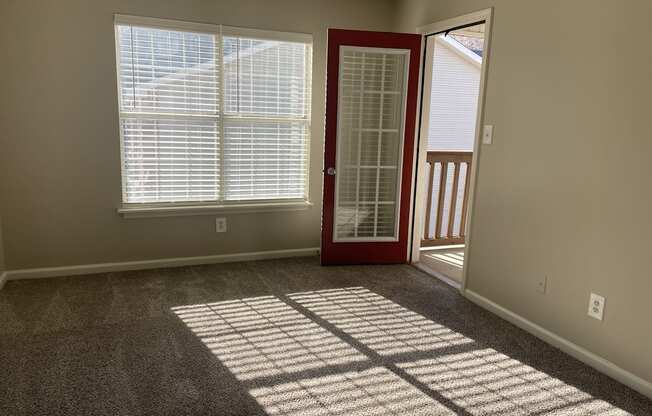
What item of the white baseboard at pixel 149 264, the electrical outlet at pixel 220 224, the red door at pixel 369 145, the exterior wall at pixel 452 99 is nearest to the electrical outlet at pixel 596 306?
the red door at pixel 369 145

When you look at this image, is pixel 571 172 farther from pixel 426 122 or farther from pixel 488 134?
pixel 426 122

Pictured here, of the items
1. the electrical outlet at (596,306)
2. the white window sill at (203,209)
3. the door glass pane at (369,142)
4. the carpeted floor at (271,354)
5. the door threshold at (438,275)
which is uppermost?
the door glass pane at (369,142)

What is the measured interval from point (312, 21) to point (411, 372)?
2961mm

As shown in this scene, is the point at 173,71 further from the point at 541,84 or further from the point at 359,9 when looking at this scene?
the point at 541,84

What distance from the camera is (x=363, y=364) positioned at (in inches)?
97.3

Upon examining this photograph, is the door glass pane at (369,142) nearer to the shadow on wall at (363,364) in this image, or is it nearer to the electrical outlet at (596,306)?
the shadow on wall at (363,364)

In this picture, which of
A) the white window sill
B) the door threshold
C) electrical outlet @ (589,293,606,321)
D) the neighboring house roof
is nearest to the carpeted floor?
the door threshold

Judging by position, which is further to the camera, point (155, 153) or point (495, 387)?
point (155, 153)

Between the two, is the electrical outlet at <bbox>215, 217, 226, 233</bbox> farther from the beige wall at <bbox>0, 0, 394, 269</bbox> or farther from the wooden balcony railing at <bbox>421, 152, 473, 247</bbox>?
the wooden balcony railing at <bbox>421, 152, 473, 247</bbox>

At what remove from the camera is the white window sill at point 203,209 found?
12.2ft

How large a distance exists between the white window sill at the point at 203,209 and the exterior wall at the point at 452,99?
303cm

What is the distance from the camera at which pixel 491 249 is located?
3.20 m

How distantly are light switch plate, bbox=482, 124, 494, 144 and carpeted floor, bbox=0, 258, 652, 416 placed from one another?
3.77 ft

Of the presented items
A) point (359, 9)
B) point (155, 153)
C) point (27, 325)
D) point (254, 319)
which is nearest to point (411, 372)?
point (254, 319)
